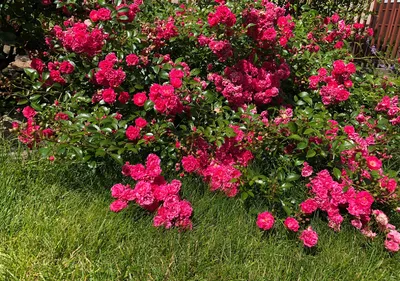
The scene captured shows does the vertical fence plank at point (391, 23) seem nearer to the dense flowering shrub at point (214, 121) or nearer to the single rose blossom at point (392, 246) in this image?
the dense flowering shrub at point (214, 121)

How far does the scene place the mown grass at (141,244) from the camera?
1854 mm

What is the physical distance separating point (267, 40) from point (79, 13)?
1.46 meters

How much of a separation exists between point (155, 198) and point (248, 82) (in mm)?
1070

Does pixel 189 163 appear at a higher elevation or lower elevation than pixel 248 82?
lower

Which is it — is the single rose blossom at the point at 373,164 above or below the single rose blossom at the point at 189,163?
above

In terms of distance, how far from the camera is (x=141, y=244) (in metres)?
1.99

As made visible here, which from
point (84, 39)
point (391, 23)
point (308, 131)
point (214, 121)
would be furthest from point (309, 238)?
point (391, 23)

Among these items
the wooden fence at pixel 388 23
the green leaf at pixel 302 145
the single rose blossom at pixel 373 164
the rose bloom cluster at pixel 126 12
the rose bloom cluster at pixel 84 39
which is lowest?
the wooden fence at pixel 388 23

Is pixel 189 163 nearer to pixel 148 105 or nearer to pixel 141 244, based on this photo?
pixel 148 105

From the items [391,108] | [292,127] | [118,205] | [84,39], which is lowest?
[118,205]

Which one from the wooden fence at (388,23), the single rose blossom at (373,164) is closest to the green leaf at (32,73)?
the single rose blossom at (373,164)

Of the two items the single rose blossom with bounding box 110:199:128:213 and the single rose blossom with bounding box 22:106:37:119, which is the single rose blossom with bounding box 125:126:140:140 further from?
the single rose blossom with bounding box 22:106:37:119

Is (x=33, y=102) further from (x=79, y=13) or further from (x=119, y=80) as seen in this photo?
(x=79, y=13)

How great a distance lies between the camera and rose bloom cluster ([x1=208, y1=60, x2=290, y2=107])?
9.00 feet
